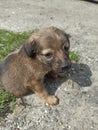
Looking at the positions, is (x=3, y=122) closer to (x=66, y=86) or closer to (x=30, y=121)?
(x=30, y=121)

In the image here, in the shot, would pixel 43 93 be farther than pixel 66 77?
No

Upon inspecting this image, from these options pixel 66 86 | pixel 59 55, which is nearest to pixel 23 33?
pixel 66 86

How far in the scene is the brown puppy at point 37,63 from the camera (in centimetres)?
516

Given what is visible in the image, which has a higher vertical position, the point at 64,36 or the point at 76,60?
the point at 64,36

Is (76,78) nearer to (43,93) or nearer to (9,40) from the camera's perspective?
(43,93)

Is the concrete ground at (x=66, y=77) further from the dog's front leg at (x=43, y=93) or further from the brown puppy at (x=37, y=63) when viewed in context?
the brown puppy at (x=37, y=63)

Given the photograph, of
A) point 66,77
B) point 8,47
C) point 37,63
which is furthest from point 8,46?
point 37,63

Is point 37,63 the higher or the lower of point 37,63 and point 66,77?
the higher

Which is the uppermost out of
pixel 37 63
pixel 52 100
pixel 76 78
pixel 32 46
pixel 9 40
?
pixel 32 46

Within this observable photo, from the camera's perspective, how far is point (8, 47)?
23.5ft

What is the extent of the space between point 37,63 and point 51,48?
0.45 meters

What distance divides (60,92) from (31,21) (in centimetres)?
347

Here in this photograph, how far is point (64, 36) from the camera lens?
17.5 ft

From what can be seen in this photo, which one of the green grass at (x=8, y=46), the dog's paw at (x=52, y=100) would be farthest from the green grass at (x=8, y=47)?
the dog's paw at (x=52, y=100)
